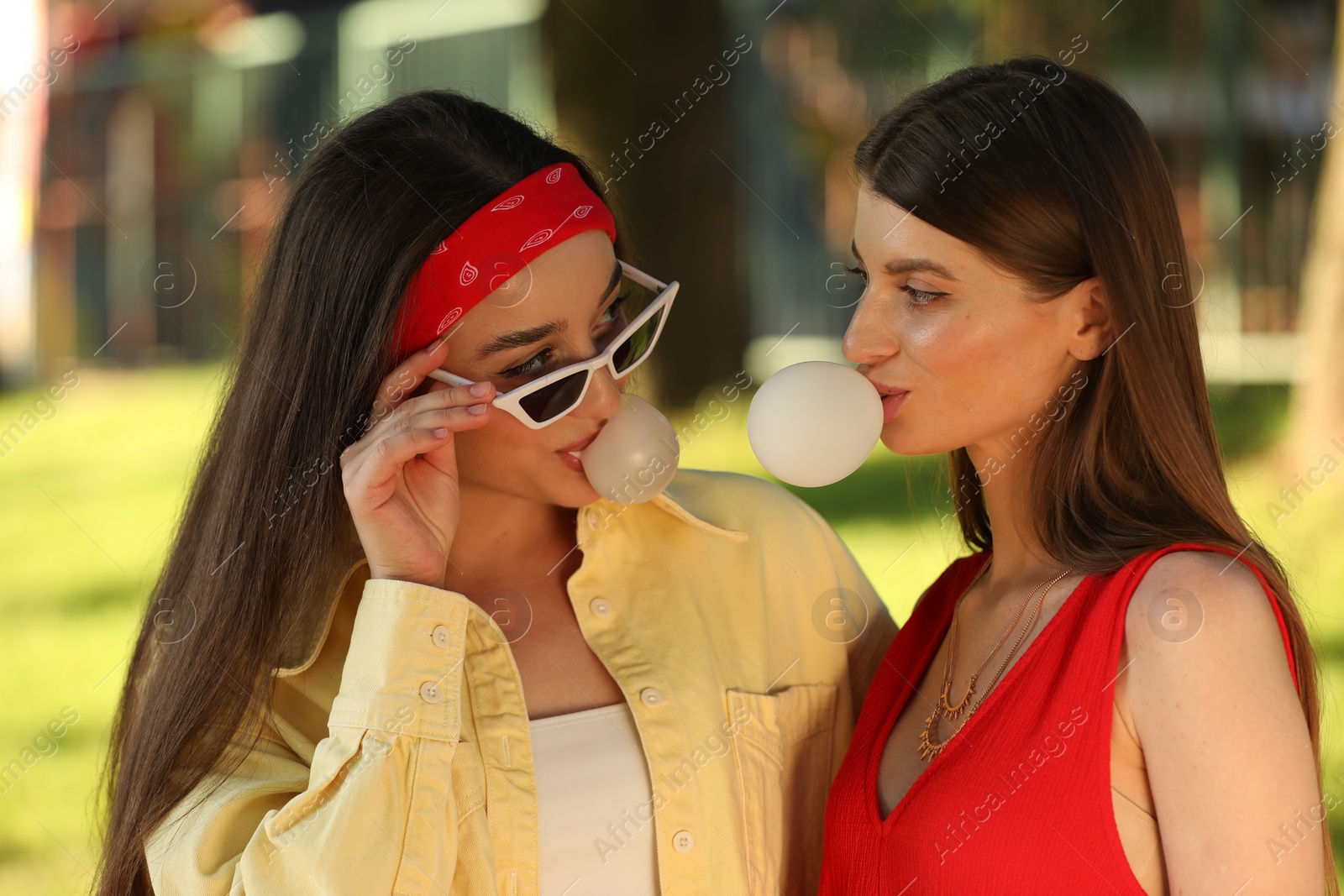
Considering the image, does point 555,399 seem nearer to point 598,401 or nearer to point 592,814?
point 598,401

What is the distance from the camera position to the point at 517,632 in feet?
7.55

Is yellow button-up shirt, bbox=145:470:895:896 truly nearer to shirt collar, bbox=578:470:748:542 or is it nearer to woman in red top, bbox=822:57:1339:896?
shirt collar, bbox=578:470:748:542

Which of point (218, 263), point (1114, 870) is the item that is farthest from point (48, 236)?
point (1114, 870)

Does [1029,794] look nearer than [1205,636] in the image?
No

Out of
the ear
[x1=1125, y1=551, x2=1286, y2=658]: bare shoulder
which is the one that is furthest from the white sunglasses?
[x1=1125, y1=551, x2=1286, y2=658]: bare shoulder

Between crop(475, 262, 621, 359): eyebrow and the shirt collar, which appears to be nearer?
crop(475, 262, 621, 359): eyebrow

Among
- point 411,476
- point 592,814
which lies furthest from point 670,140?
point 592,814

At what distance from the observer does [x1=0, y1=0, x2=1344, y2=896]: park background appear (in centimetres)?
557

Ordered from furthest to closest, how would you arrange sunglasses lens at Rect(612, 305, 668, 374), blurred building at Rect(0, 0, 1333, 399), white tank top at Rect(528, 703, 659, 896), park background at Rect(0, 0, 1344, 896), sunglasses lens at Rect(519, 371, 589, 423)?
blurred building at Rect(0, 0, 1333, 399)
park background at Rect(0, 0, 1344, 896)
sunglasses lens at Rect(612, 305, 668, 374)
sunglasses lens at Rect(519, 371, 589, 423)
white tank top at Rect(528, 703, 659, 896)

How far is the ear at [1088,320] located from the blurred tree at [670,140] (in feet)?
15.8

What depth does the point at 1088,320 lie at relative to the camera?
2023 mm

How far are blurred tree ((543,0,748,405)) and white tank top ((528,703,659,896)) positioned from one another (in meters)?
4.85

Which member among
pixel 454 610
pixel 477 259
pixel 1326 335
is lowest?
pixel 454 610

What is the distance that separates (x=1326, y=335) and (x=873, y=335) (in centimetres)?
539
